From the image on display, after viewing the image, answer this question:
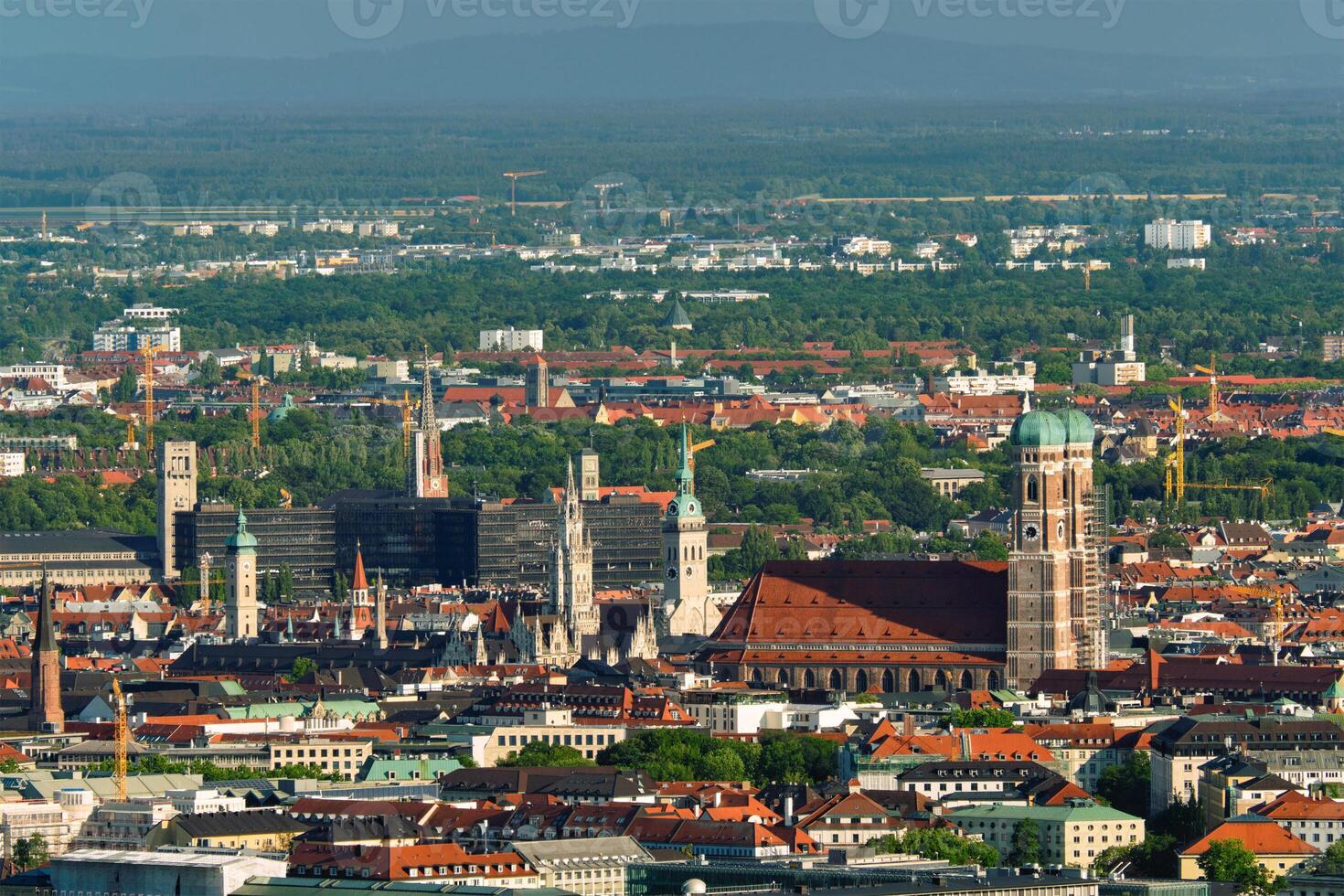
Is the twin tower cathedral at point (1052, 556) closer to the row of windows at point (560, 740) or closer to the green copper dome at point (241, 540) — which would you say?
the row of windows at point (560, 740)

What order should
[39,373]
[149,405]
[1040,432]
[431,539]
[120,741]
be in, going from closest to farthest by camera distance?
[120,741] → [1040,432] → [431,539] → [149,405] → [39,373]

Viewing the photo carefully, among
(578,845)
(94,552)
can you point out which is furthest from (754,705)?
(94,552)

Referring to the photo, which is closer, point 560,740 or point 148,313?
point 560,740

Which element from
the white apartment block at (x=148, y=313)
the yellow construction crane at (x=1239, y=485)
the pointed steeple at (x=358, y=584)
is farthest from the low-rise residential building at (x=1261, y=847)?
the white apartment block at (x=148, y=313)

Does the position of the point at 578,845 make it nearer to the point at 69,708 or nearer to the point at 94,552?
the point at 69,708

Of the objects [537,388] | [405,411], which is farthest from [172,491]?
[537,388]

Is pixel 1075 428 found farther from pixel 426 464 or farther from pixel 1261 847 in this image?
pixel 426 464
